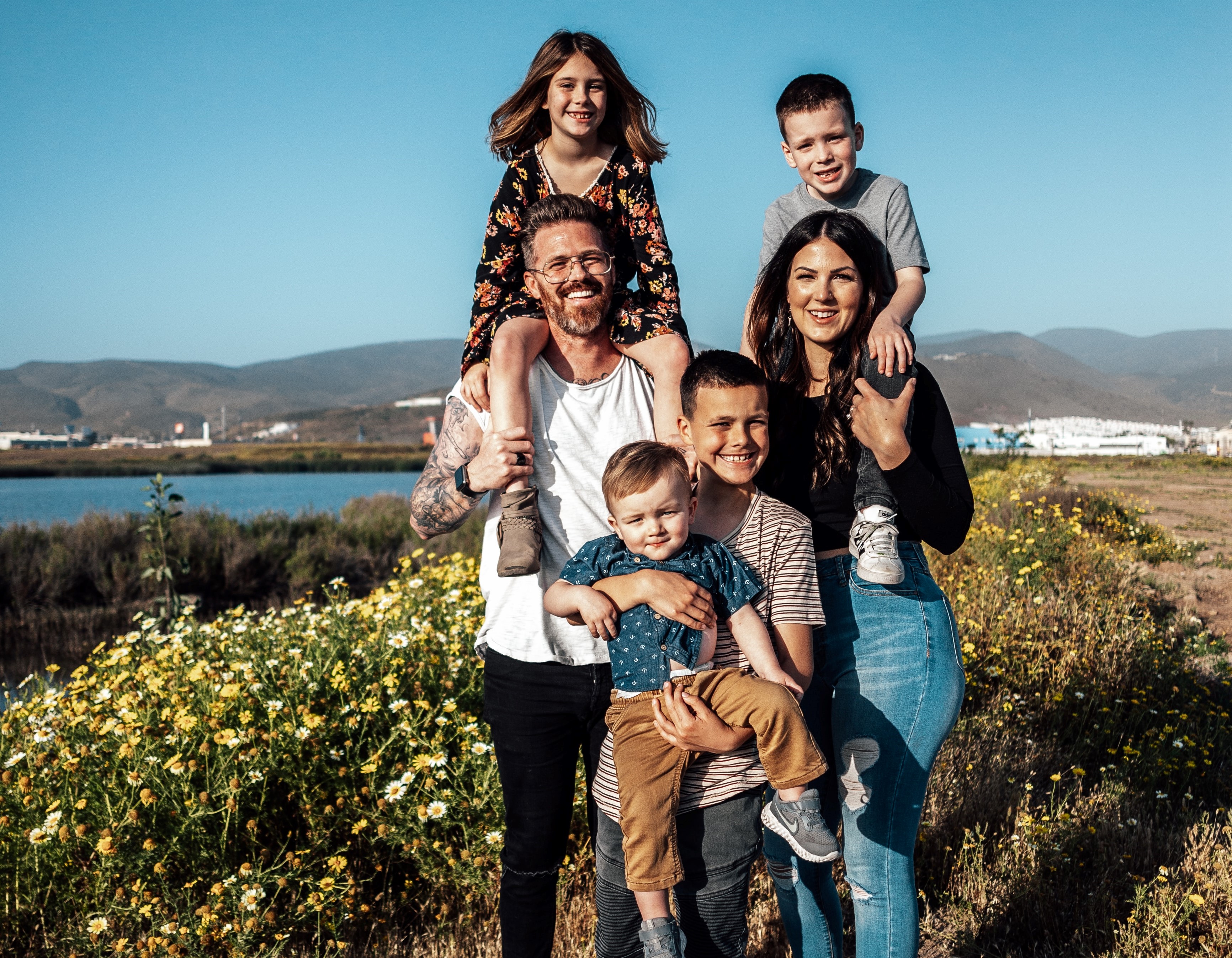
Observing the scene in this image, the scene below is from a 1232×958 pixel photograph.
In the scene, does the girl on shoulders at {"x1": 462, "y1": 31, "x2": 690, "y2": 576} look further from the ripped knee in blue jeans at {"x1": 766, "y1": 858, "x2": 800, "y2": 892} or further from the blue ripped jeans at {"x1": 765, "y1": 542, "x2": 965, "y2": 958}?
the ripped knee in blue jeans at {"x1": 766, "y1": 858, "x2": 800, "y2": 892}

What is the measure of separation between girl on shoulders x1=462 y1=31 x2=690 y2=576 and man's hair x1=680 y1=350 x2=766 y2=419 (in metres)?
0.19

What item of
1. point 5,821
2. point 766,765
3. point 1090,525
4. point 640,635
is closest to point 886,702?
point 766,765

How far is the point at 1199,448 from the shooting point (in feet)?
164

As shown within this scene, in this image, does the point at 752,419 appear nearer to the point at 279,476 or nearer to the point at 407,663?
the point at 407,663

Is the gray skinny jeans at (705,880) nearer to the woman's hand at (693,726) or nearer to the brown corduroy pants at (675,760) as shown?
the brown corduroy pants at (675,760)

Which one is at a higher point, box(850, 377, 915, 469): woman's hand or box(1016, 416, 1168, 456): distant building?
box(850, 377, 915, 469): woman's hand

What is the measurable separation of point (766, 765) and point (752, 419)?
822mm

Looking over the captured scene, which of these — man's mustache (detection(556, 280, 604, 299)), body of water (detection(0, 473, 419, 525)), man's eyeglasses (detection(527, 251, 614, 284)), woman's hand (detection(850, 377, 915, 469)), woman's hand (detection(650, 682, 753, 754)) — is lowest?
body of water (detection(0, 473, 419, 525))

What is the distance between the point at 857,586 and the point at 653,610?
632 mm

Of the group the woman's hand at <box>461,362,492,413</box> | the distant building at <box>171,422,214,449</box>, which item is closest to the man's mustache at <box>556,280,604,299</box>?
the woman's hand at <box>461,362,492,413</box>

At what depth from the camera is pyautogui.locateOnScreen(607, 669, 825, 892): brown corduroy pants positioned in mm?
1950

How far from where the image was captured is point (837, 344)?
8.13 ft

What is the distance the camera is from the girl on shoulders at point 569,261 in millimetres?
2410

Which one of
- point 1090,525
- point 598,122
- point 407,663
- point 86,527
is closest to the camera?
point 598,122
